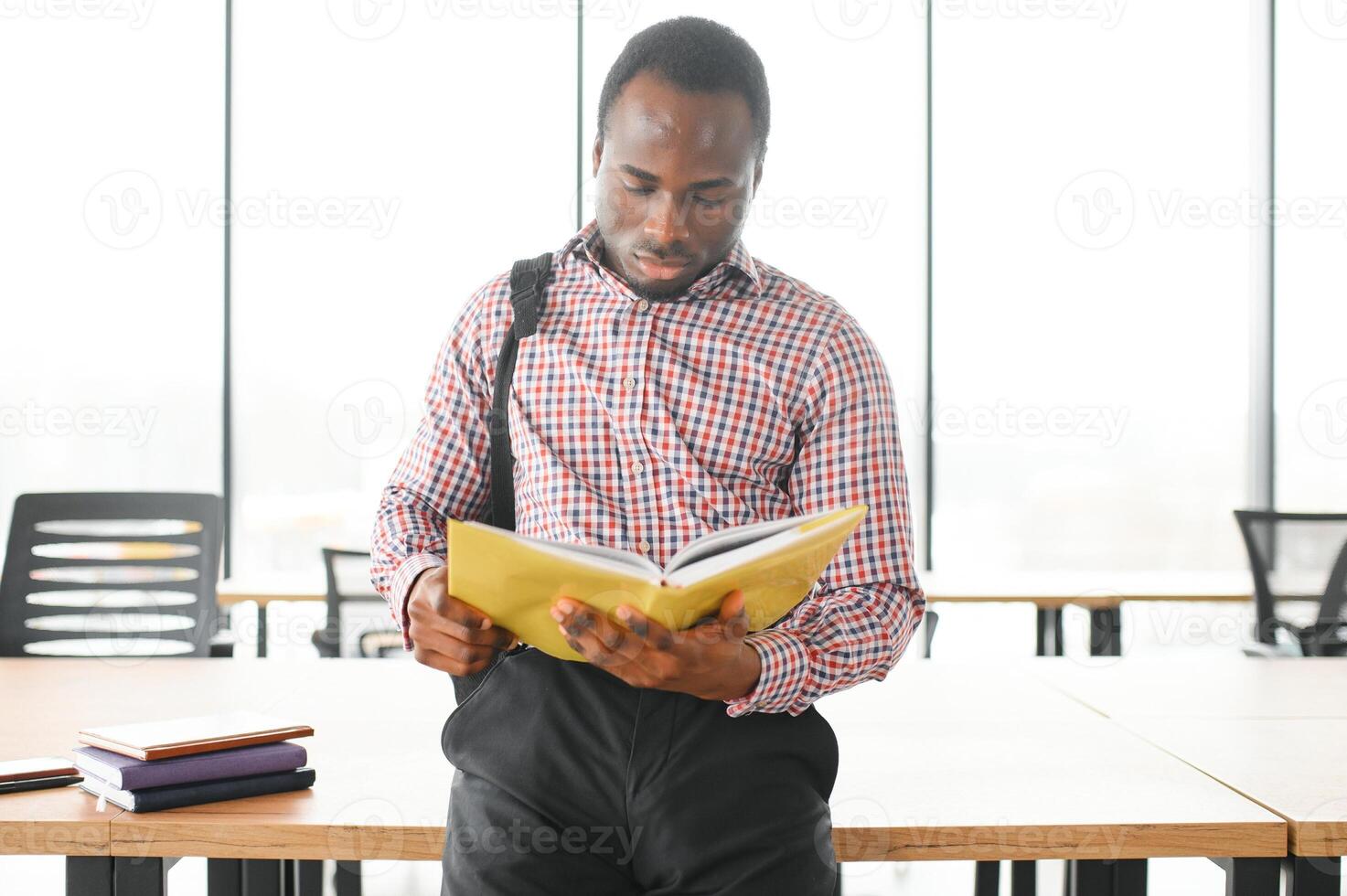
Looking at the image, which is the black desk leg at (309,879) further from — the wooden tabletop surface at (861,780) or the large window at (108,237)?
the large window at (108,237)

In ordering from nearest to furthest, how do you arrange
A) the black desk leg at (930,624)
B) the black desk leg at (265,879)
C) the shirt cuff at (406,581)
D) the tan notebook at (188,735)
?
1. the shirt cuff at (406,581)
2. the tan notebook at (188,735)
3. the black desk leg at (265,879)
4. the black desk leg at (930,624)

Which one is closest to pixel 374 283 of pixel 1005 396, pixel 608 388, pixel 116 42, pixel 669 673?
pixel 116 42

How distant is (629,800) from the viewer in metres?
1.20

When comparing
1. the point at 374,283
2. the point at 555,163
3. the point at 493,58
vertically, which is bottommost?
the point at 374,283

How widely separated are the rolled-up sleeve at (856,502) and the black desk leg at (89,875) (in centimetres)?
83

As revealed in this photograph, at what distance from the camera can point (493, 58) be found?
4785 millimetres

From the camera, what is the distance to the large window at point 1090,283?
484cm

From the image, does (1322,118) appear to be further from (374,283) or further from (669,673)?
(669,673)

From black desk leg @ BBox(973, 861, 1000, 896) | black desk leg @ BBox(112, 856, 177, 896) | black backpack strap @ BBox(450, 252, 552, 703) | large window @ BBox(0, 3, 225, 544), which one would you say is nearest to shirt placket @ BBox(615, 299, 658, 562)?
black backpack strap @ BBox(450, 252, 552, 703)

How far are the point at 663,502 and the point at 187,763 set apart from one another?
25.7 inches

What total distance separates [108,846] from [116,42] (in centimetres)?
424

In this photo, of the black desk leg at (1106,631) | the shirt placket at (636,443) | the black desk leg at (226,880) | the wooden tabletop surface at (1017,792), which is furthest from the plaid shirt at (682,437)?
the black desk leg at (1106,631)

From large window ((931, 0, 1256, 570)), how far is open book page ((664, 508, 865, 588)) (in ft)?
12.7

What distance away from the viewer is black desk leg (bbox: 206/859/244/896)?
5.87ft
